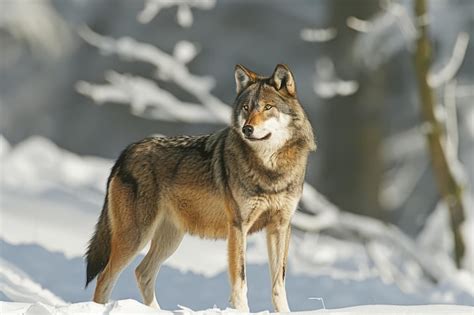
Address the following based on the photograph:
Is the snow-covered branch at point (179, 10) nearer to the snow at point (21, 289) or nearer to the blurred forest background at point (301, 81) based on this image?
the blurred forest background at point (301, 81)

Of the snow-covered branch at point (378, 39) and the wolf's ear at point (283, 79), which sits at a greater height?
the snow-covered branch at point (378, 39)

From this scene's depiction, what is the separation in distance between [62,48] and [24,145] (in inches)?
367

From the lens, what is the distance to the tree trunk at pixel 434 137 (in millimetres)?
11375

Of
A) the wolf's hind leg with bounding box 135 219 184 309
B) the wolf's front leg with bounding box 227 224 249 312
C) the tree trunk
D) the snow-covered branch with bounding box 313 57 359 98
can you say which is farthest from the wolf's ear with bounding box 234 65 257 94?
the snow-covered branch with bounding box 313 57 359 98

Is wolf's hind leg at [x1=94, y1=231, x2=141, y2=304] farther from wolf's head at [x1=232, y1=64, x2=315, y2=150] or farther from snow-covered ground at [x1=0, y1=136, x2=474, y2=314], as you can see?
wolf's head at [x1=232, y1=64, x2=315, y2=150]

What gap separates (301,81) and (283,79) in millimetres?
15400

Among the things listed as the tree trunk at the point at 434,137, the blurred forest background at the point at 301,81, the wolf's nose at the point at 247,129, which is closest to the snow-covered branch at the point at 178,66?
the blurred forest background at the point at 301,81

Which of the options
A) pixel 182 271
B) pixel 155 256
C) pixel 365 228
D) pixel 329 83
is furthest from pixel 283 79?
pixel 329 83

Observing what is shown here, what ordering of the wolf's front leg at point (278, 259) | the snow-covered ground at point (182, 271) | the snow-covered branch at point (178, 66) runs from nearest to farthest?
the wolf's front leg at point (278, 259) < the snow-covered ground at point (182, 271) < the snow-covered branch at point (178, 66)

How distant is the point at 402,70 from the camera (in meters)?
20.9

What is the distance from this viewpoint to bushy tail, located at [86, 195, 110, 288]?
712 centimetres

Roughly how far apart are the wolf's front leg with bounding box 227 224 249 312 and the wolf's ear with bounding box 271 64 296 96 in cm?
93

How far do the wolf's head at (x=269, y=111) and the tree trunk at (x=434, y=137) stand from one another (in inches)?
200

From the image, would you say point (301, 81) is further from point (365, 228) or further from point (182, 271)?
point (182, 271)
